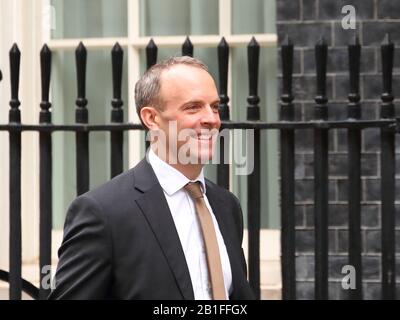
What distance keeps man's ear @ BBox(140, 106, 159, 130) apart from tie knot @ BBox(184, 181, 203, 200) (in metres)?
0.20

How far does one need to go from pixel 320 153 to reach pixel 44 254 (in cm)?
136

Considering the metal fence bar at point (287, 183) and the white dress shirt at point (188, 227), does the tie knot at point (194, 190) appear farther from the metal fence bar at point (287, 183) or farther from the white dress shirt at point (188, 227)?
the metal fence bar at point (287, 183)

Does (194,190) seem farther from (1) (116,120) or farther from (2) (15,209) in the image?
(2) (15,209)

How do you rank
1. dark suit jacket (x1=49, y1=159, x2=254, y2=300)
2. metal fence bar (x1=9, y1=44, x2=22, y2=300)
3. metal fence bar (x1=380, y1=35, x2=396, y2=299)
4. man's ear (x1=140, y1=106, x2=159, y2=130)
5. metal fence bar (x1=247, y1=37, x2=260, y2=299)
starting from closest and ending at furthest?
dark suit jacket (x1=49, y1=159, x2=254, y2=300)
man's ear (x1=140, y1=106, x2=159, y2=130)
metal fence bar (x1=380, y1=35, x2=396, y2=299)
metal fence bar (x1=247, y1=37, x2=260, y2=299)
metal fence bar (x1=9, y1=44, x2=22, y2=300)

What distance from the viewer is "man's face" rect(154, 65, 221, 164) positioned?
305 cm

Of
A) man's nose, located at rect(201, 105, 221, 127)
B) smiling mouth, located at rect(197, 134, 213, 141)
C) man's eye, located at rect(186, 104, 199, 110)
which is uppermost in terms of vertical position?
man's eye, located at rect(186, 104, 199, 110)

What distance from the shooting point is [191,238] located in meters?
3.10

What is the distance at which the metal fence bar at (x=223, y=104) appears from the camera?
15.6 feet

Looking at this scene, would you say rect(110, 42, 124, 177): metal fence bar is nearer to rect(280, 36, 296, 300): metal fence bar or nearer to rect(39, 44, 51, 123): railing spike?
rect(39, 44, 51, 123): railing spike

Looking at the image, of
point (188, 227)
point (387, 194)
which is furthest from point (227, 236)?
point (387, 194)

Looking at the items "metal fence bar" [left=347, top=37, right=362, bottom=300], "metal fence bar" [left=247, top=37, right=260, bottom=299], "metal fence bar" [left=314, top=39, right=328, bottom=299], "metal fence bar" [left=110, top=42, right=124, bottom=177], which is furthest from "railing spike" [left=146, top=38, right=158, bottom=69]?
"metal fence bar" [left=347, top=37, right=362, bottom=300]

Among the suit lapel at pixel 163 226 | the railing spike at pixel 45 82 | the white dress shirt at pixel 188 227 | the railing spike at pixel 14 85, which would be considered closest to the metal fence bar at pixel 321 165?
the railing spike at pixel 45 82

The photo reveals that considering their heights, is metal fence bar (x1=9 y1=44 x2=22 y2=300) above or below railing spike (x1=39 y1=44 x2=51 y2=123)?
below

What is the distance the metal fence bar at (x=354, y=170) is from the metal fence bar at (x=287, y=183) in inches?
10.2
